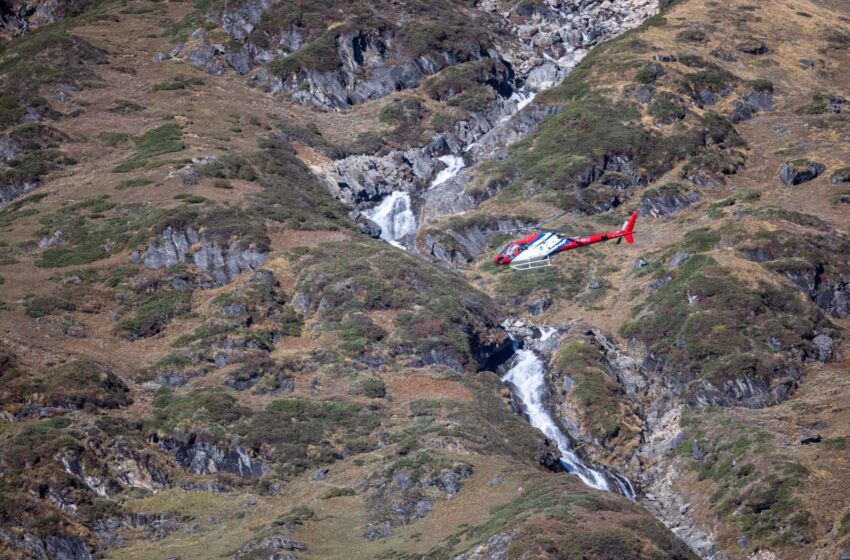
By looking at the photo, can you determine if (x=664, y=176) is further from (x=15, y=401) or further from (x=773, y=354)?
(x=15, y=401)

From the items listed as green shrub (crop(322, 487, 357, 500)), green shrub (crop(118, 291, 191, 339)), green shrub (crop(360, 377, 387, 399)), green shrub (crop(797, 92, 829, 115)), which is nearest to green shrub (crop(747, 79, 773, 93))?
green shrub (crop(797, 92, 829, 115))

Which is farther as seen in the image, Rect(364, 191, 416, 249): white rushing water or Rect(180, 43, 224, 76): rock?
Rect(180, 43, 224, 76): rock

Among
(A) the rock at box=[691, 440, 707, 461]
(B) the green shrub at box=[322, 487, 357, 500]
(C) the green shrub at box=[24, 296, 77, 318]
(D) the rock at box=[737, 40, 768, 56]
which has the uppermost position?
(C) the green shrub at box=[24, 296, 77, 318]

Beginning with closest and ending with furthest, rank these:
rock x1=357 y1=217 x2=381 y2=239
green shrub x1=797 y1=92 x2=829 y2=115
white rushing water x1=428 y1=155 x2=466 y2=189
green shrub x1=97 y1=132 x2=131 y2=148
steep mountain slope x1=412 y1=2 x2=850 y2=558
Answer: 1. steep mountain slope x1=412 y1=2 x2=850 y2=558
2. rock x1=357 y1=217 x2=381 y2=239
3. green shrub x1=97 y1=132 x2=131 y2=148
4. white rushing water x1=428 y1=155 x2=466 y2=189
5. green shrub x1=797 y1=92 x2=829 y2=115

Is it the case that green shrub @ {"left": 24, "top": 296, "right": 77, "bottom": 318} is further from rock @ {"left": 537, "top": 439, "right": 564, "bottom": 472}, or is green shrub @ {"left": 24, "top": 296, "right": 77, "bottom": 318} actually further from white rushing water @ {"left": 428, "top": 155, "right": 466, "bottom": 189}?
white rushing water @ {"left": 428, "top": 155, "right": 466, "bottom": 189}

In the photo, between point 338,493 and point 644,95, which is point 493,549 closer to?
point 338,493
